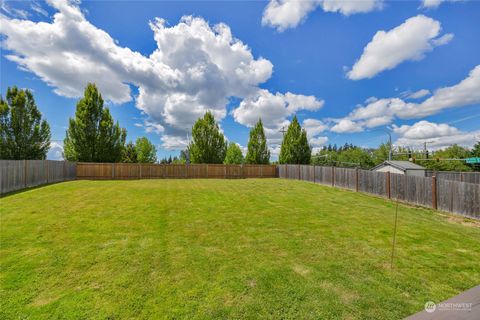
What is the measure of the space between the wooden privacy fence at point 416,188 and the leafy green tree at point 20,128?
26.6 m

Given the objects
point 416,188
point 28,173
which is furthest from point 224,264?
point 28,173

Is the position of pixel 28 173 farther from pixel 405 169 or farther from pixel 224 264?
pixel 405 169

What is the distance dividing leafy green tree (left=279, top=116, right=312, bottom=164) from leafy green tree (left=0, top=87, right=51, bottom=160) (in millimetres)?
26871

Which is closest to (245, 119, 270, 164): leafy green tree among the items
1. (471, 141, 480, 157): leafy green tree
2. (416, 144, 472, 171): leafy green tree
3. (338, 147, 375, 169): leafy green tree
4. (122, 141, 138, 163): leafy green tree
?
(338, 147, 375, 169): leafy green tree

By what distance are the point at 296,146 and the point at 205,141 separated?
12.6m

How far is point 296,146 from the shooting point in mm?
29375

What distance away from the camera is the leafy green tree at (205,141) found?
3039 cm

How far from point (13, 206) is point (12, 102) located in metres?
16.4

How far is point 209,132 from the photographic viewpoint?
30594mm

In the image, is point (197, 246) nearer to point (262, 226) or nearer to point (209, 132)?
point (262, 226)

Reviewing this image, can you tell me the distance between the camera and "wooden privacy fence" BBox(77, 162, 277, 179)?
21.4 meters

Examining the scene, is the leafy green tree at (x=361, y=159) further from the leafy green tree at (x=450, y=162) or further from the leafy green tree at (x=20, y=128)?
the leafy green tree at (x=20, y=128)

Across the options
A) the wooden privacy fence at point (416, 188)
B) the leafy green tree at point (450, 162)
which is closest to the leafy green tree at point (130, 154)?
the wooden privacy fence at point (416, 188)

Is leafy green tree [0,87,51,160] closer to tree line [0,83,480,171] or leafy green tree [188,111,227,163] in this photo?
tree line [0,83,480,171]
